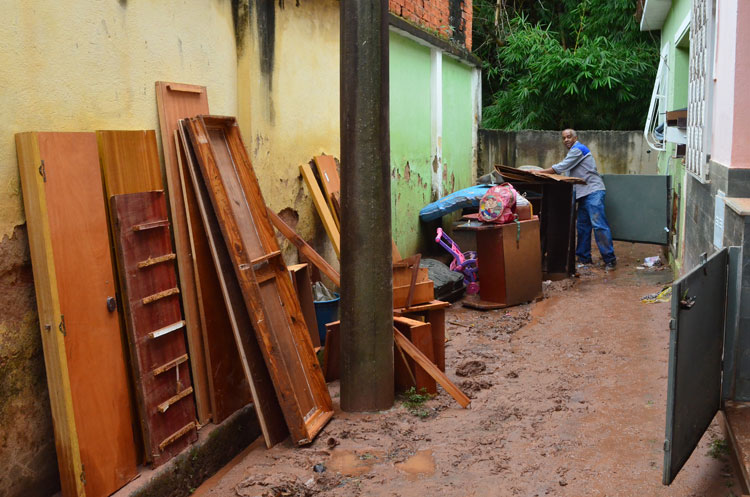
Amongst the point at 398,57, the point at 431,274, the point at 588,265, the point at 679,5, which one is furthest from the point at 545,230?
the point at 679,5

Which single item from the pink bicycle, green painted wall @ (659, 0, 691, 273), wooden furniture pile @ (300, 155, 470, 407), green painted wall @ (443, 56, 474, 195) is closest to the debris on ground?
green painted wall @ (659, 0, 691, 273)

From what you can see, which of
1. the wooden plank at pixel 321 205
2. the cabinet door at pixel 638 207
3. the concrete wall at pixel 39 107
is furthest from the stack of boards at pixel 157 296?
the cabinet door at pixel 638 207

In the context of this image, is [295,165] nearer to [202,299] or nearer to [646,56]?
[202,299]

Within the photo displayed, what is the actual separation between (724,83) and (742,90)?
454 millimetres

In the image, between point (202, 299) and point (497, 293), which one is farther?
point (497, 293)

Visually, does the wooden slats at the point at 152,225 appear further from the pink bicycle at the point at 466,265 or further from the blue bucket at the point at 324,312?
the pink bicycle at the point at 466,265

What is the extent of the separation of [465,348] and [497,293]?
1564mm

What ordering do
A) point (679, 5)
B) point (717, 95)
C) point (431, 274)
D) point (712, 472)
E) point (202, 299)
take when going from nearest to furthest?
point (712, 472) < point (202, 299) < point (717, 95) < point (431, 274) < point (679, 5)

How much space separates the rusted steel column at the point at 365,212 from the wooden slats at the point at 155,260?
1.16 meters

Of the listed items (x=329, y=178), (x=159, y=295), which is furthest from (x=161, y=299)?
(x=329, y=178)

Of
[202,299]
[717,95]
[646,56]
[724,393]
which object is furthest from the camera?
[646,56]

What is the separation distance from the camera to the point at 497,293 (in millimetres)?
8008

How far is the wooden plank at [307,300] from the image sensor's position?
229 inches

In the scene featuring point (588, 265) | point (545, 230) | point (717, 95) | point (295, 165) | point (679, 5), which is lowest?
point (588, 265)
